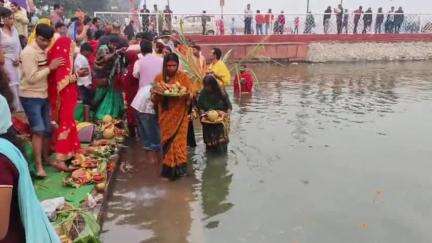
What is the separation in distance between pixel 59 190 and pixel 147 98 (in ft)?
6.07

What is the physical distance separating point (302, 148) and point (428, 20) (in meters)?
21.3

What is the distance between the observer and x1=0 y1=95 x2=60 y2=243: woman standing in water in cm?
199

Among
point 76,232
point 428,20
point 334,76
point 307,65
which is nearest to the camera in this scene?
point 76,232

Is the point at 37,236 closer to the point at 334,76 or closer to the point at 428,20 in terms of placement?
the point at 334,76

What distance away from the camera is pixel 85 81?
27.1ft

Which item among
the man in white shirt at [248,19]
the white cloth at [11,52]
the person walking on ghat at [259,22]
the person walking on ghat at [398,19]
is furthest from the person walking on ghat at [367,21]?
the white cloth at [11,52]

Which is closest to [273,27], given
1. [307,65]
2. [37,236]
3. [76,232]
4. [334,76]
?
[307,65]

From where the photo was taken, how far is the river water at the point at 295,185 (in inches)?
206

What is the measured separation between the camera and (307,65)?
74.0 ft

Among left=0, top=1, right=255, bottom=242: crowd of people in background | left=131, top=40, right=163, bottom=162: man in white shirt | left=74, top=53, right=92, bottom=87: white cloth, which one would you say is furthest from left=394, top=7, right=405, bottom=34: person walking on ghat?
left=131, top=40, right=163, bottom=162: man in white shirt

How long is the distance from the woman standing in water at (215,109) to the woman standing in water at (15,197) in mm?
5320

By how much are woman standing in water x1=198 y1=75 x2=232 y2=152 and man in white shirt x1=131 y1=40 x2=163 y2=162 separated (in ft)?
2.90

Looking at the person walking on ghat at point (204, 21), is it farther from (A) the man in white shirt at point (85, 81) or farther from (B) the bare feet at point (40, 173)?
(B) the bare feet at point (40, 173)

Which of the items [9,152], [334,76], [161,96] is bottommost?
[334,76]
